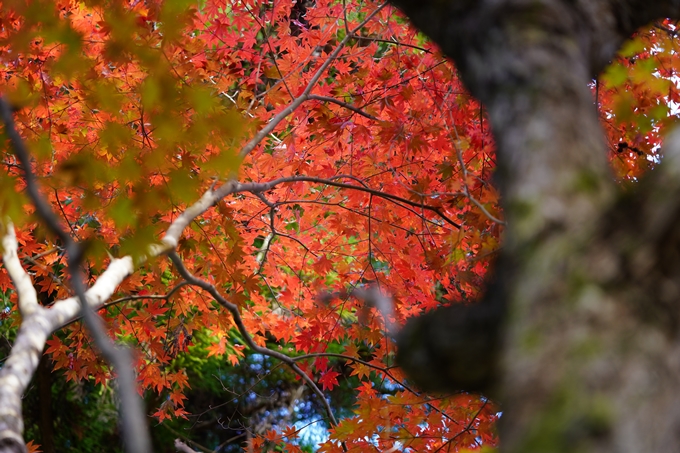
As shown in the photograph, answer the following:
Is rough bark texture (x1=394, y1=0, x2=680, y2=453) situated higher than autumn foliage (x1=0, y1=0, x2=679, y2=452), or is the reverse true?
autumn foliage (x1=0, y1=0, x2=679, y2=452)

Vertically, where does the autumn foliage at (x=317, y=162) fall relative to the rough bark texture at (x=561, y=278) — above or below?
above

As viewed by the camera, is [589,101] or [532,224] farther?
[589,101]

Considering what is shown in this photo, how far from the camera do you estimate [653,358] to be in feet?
2.66

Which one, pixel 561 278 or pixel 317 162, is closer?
pixel 561 278

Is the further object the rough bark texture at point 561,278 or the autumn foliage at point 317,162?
the autumn foliage at point 317,162

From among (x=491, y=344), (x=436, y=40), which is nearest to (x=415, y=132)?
(x=436, y=40)

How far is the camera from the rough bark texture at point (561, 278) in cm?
77

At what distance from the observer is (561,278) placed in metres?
0.85

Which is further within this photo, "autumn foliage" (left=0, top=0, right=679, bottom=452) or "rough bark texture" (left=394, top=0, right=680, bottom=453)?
"autumn foliage" (left=0, top=0, right=679, bottom=452)

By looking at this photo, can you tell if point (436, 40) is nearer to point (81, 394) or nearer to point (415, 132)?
point (415, 132)

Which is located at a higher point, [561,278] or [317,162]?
[317,162]

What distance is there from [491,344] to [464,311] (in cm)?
9

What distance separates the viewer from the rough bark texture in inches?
30.4

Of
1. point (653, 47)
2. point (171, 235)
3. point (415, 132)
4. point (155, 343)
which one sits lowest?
point (171, 235)
